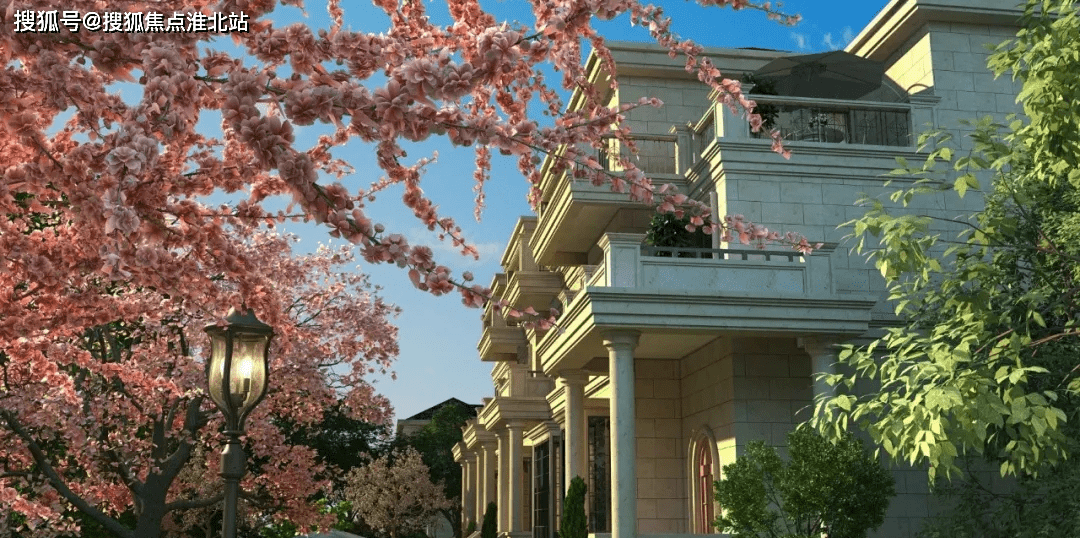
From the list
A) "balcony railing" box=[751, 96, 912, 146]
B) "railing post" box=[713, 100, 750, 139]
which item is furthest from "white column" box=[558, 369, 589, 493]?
"balcony railing" box=[751, 96, 912, 146]

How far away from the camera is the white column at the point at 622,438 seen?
51.3ft

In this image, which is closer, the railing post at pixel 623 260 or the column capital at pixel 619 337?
the railing post at pixel 623 260

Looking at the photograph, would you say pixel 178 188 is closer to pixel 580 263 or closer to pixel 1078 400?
pixel 1078 400

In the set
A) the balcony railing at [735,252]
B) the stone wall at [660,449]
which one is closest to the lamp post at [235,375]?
the balcony railing at [735,252]

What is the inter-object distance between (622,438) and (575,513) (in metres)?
3.78

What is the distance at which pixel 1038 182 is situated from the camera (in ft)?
49.8

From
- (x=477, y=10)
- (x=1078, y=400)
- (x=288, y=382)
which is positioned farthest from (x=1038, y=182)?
(x=288, y=382)

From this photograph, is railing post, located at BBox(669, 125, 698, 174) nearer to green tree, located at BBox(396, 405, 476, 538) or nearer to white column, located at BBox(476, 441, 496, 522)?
white column, located at BBox(476, 441, 496, 522)

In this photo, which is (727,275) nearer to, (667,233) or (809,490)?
(667,233)

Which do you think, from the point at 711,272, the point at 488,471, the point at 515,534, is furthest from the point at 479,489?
the point at 711,272

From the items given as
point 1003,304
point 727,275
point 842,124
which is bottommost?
point 1003,304

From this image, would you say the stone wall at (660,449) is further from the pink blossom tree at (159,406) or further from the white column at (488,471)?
the white column at (488,471)

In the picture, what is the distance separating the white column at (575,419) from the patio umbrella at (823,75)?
24.2 ft

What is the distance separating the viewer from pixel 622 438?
52.1 ft
